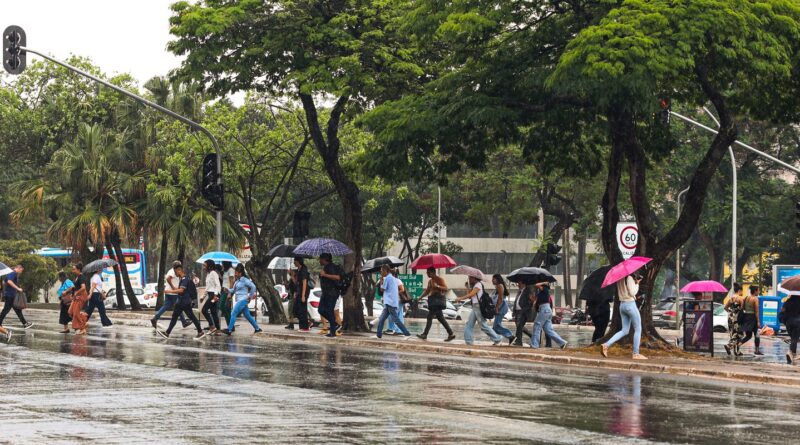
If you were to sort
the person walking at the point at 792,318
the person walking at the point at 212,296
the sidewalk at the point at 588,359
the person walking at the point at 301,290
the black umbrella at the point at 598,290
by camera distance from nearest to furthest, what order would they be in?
1. the sidewalk at the point at 588,359
2. the person walking at the point at 792,318
3. the black umbrella at the point at 598,290
4. the person walking at the point at 212,296
5. the person walking at the point at 301,290

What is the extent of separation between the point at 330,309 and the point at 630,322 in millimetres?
8292

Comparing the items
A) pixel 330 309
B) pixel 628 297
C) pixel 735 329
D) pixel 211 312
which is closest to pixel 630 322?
pixel 628 297

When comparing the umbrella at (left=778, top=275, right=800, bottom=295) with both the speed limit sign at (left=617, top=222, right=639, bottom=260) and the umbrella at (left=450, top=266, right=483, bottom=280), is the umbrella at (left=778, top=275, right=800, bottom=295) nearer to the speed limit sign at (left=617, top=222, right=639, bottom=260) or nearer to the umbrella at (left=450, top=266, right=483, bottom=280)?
the speed limit sign at (left=617, top=222, right=639, bottom=260)

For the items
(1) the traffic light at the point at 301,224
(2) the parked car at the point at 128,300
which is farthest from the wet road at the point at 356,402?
(2) the parked car at the point at 128,300

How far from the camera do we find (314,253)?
3119 cm

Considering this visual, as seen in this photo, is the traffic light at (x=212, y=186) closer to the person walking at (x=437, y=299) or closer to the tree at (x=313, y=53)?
the tree at (x=313, y=53)

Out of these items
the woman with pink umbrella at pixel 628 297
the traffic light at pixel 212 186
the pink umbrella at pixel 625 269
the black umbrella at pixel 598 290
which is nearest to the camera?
the pink umbrella at pixel 625 269

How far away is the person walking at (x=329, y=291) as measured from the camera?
28953mm

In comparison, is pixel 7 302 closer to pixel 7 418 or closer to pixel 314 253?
pixel 314 253

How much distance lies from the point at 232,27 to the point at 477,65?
859 cm

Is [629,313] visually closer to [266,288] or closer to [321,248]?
[321,248]

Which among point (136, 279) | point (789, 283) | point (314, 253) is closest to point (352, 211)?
point (314, 253)

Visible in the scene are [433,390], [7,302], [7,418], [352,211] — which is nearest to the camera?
[7,418]

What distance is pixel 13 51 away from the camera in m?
30.7
